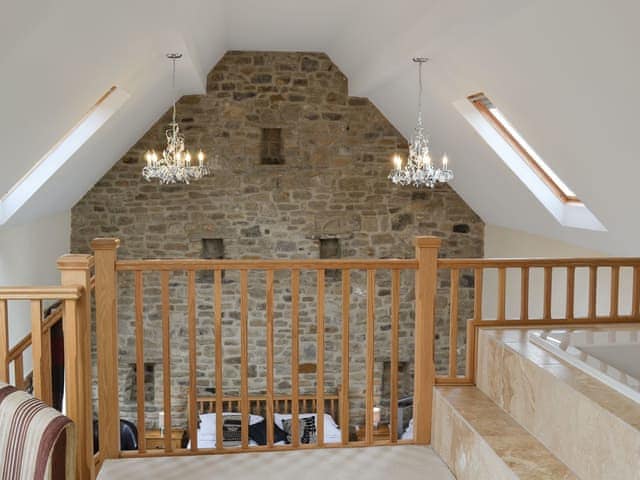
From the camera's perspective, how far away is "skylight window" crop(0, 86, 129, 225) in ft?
19.2

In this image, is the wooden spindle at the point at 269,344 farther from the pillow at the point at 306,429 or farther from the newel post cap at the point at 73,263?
the pillow at the point at 306,429

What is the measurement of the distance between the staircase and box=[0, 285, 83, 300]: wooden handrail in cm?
175

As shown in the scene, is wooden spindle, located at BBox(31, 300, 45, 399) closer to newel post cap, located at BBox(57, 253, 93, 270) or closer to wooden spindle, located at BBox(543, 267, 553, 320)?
newel post cap, located at BBox(57, 253, 93, 270)

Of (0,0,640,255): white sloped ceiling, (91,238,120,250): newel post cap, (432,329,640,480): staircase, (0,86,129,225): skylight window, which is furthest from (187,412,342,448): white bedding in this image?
(91,238,120,250): newel post cap

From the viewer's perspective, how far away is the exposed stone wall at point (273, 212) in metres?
8.02

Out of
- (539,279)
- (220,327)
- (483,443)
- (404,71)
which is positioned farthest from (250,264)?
(539,279)

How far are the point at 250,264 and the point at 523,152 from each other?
379cm

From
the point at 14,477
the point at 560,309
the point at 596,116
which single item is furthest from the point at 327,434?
the point at 14,477

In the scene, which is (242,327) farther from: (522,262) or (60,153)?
(60,153)

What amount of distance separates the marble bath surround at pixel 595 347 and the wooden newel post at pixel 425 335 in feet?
1.64

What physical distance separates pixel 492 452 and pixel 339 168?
582 cm

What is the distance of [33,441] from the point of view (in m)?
1.81

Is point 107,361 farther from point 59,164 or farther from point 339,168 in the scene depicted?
point 339,168

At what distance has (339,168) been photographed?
27.0 feet
